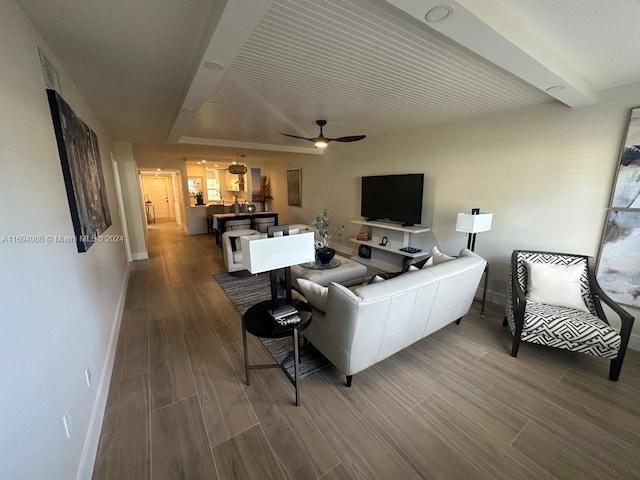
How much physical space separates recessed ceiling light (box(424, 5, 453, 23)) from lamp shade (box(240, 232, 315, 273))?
1.31 m

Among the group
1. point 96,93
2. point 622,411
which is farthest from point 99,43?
point 622,411

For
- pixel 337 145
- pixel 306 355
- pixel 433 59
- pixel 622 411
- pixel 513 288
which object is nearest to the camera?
pixel 622 411

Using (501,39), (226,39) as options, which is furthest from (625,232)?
(226,39)

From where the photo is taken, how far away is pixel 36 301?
1.13 m

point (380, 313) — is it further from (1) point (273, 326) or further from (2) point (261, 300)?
(2) point (261, 300)

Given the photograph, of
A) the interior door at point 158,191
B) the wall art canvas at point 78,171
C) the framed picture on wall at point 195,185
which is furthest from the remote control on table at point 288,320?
the interior door at point 158,191

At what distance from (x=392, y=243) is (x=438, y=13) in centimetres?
371

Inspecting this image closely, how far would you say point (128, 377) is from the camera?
2131 mm

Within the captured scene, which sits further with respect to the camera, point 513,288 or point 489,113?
point 489,113

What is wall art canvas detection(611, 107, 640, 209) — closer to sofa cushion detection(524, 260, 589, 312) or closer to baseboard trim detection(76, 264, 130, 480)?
sofa cushion detection(524, 260, 589, 312)

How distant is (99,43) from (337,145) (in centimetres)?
443

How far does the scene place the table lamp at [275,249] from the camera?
1.56 m

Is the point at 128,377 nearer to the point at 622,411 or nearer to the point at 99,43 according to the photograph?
the point at 99,43

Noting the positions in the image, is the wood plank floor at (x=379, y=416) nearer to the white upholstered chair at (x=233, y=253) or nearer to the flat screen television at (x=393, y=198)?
the white upholstered chair at (x=233, y=253)
